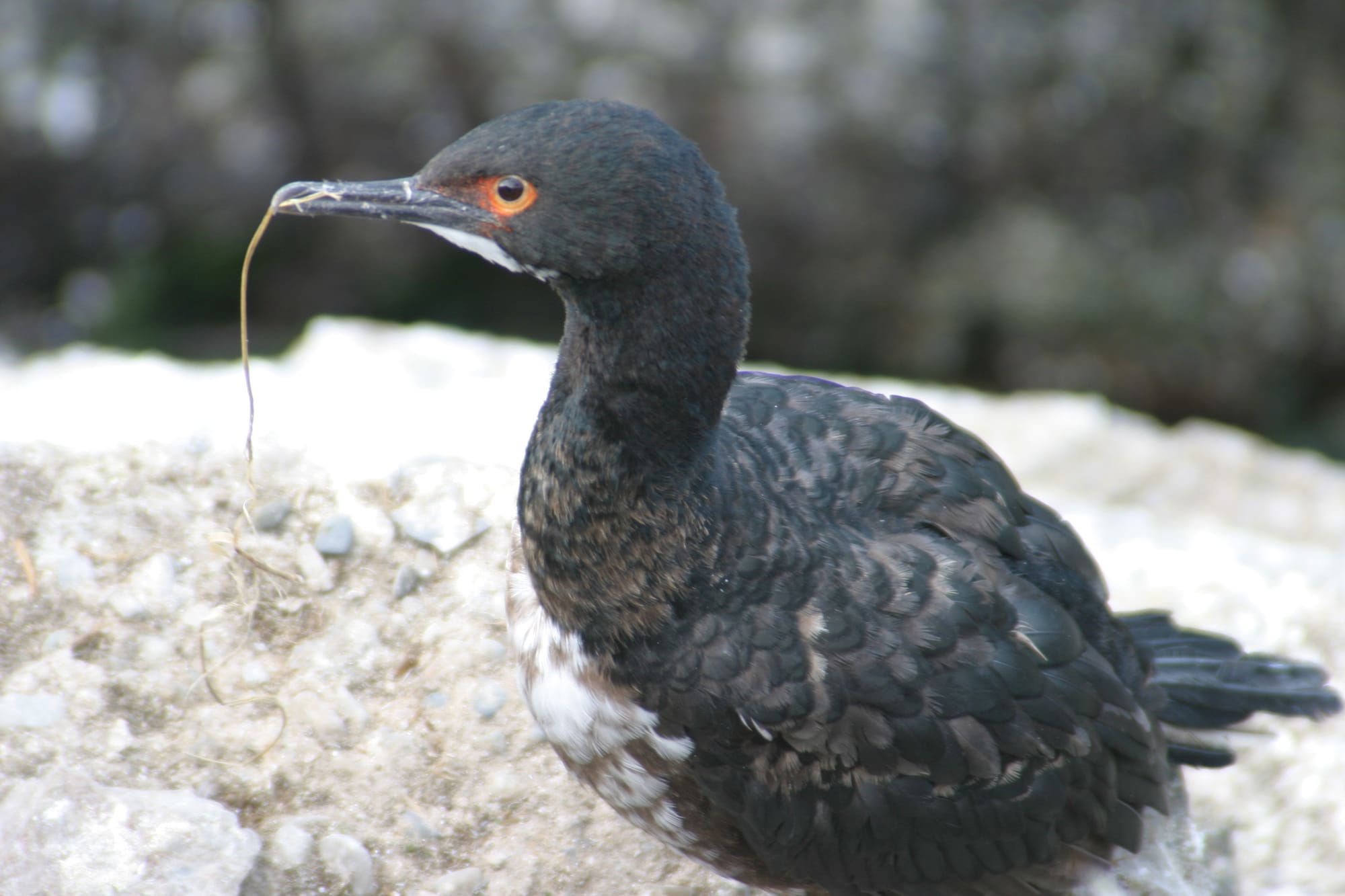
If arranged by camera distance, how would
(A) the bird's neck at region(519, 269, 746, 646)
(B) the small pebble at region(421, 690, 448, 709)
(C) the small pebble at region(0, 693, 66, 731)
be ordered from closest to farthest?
1. (A) the bird's neck at region(519, 269, 746, 646)
2. (C) the small pebble at region(0, 693, 66, 731)
3. (B) the small pebble at region(421, 690, 448, 709)

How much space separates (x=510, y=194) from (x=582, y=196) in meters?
0.17

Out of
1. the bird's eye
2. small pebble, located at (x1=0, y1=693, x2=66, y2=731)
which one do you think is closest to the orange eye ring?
the bird's eye

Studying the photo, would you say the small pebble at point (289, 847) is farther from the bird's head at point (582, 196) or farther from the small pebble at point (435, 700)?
the bird's head at point (582, 196)

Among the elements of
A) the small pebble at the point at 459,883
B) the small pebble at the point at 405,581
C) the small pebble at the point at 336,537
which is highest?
the small pebble at the point at 336,537

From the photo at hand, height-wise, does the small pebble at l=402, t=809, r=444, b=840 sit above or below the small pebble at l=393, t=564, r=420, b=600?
below

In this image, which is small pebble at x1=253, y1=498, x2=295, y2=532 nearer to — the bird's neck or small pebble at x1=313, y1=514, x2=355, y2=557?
small pebble at x1=313, y1=514, x2=355, y2=557

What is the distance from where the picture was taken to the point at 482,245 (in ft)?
8.84

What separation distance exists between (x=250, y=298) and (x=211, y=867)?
5277mm

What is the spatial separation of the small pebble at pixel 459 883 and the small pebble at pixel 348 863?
15cm

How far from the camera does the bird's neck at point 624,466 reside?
2.65m

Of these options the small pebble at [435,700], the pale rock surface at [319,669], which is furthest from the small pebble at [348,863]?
the small pebble at [435,700]

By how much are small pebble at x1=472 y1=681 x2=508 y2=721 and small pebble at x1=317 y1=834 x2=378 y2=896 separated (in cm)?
50

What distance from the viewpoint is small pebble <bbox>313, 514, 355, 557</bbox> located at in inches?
140

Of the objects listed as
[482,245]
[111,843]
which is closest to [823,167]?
[482,245]
